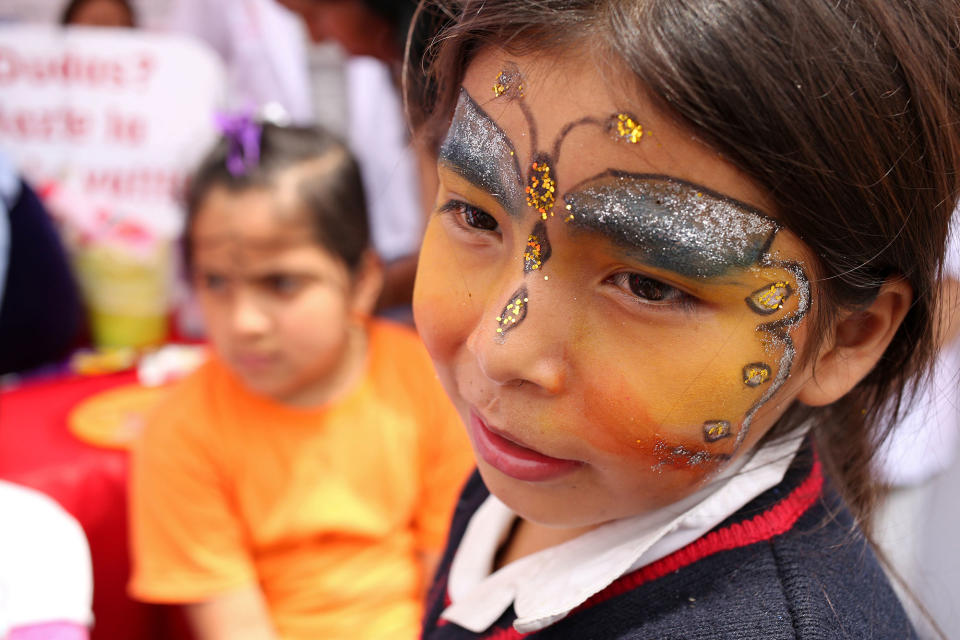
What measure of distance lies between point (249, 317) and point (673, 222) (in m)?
0.90

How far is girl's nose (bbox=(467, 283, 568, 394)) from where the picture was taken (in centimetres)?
54

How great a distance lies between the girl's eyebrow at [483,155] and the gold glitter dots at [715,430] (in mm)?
196

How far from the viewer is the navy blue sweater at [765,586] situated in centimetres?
57

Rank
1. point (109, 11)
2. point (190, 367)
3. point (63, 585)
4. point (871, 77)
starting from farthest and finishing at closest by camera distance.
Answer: point (109, 11)
point (190, 367)
point (63, 585)
point (871, 77)

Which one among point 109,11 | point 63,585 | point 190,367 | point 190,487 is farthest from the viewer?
point 109,11

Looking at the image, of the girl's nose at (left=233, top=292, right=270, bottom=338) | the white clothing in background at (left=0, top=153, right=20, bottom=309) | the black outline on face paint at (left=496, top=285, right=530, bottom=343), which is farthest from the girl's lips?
the white clothing in background at (left=0, top=153, right=20, bottom=309)

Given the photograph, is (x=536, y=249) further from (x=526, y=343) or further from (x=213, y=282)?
(x=213, y=282)

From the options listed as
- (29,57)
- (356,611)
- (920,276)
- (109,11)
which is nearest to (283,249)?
(356,611)

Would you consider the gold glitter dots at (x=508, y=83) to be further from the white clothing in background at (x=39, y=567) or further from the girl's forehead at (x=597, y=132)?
the white clothing in background at (x=39, y=567)

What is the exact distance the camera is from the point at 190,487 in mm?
1285

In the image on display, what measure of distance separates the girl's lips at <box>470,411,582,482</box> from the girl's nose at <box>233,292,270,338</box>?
0.72 meters

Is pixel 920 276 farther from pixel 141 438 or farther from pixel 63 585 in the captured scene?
pixel 141 438

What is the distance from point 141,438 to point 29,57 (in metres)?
1.21

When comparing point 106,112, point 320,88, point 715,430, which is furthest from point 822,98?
point 320,88
